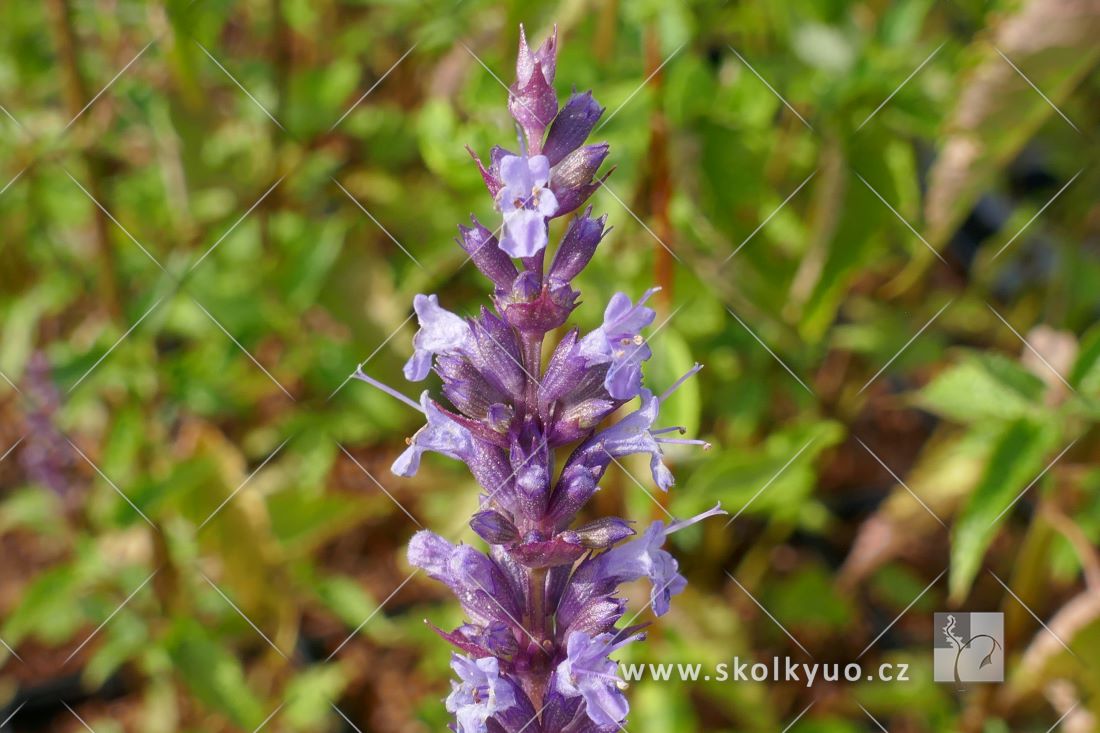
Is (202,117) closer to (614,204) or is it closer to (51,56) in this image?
(51,56)

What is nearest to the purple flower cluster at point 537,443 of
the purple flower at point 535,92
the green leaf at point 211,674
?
the purple flower at point 535,92

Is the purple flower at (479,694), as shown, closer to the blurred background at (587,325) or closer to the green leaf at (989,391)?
the blurred background at (587,325)

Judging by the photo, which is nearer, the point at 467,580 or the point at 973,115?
the point at 467,580

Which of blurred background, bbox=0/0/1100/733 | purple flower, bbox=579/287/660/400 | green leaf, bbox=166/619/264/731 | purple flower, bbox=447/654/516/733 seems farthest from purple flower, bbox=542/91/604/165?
green leaf, bbox=166/619/264/731

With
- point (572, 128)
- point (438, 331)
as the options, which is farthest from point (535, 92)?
point (438, 331)

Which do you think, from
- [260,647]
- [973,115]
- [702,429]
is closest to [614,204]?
[973,115]
